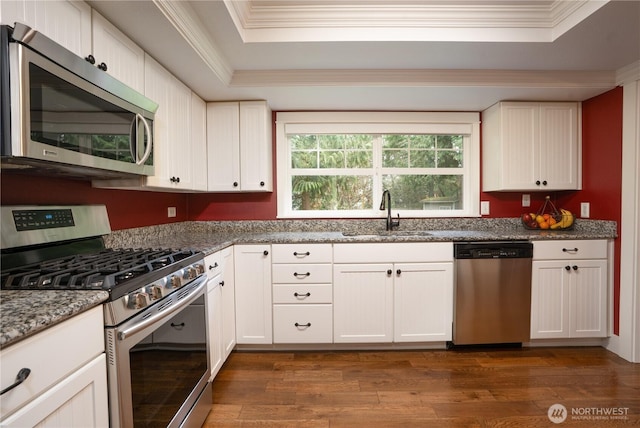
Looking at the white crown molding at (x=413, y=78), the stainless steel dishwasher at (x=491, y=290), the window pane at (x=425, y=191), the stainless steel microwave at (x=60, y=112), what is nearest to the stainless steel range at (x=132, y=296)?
the stainless steel microwave at (x=60, y=112)

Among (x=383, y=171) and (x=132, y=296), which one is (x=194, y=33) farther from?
(x=383, y=171)

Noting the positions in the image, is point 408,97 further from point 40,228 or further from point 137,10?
point 40,228

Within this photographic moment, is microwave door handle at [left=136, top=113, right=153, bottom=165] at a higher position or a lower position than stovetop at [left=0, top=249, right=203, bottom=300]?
higher

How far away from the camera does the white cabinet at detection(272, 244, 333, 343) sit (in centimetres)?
239

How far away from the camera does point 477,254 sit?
2.37 meters

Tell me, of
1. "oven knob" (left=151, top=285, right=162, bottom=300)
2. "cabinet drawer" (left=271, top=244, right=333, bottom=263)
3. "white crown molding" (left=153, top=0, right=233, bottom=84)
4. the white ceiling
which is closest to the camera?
"oven knob" (left=151, top=285, right=162, bottom=300)

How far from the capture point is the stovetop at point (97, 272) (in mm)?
991

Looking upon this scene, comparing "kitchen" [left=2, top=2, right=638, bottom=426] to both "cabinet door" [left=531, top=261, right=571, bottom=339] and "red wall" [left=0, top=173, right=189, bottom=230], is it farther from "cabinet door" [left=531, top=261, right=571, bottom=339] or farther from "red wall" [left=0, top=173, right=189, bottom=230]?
"cabinet door" [left=531, top=261, right=571, bottom=339]

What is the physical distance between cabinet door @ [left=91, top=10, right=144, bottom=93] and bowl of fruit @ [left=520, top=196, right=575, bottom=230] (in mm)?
3325

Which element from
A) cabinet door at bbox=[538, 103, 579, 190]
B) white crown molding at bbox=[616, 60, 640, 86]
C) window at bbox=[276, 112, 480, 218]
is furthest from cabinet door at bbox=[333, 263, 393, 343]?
white crown molding at bbox=[616, 60, 640, 86]

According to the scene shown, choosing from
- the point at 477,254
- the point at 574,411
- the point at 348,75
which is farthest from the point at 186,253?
the point at 574,411

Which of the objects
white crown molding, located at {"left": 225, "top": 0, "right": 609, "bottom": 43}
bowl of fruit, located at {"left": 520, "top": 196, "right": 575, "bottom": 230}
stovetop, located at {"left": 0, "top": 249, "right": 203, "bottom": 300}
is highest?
white crown molding, located at {"left": 225, "top": 0, "right": 609, "bottom": 43}

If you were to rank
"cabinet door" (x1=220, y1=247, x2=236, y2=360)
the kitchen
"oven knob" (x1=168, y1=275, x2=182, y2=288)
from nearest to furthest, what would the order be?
"oven knob" (x1=168, y1=275, x2=182, y2=288) < the kitchen < "cabinet door" (x1=220, y1=247, x2=236, y2=360)

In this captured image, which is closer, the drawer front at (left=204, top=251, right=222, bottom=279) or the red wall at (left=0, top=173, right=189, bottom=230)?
the red wall at (left=0, top=173, right=189, bottom=230)
